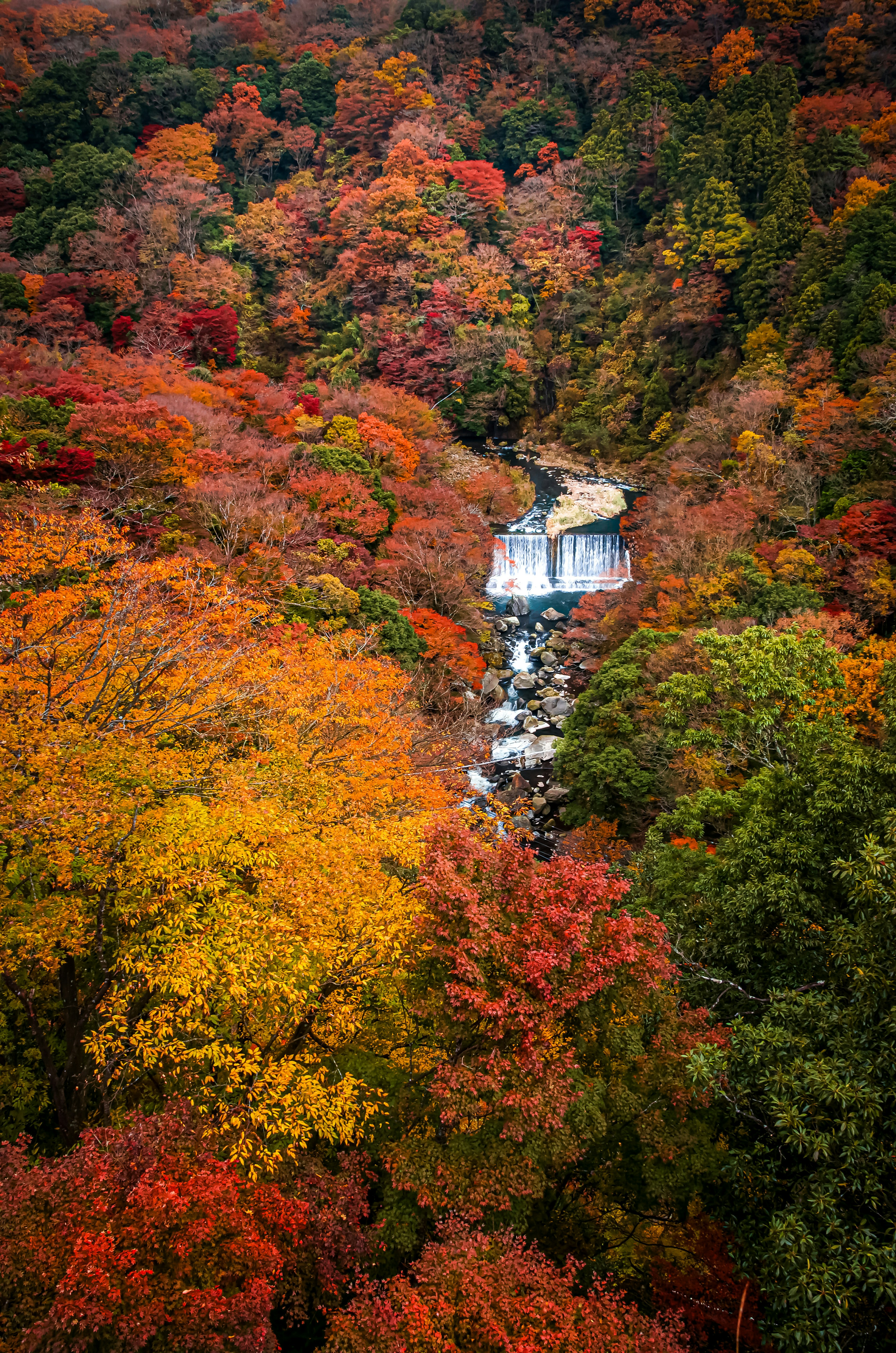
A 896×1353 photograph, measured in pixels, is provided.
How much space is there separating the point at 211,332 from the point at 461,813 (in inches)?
1379

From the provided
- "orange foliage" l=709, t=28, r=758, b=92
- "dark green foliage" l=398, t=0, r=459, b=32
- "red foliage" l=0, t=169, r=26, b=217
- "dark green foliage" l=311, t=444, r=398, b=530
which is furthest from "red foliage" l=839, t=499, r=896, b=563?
"dark green foliage" l=398, t=0, r=459, b=32

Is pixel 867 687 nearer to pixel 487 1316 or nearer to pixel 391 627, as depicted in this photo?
pixel 487 1316

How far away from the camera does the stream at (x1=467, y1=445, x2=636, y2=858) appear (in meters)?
24.9

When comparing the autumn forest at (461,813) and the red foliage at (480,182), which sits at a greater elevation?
the red foliage at (480,182)

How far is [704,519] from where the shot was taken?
83.9 feet

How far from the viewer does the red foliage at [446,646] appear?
2464cm

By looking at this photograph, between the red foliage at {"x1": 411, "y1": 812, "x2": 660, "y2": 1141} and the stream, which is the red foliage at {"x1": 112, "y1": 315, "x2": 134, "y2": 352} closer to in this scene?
the stream

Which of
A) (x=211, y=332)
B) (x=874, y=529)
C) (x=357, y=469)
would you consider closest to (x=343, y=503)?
(x=357, y=469)

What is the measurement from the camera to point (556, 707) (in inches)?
1126

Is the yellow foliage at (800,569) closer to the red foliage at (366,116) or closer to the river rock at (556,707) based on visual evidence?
the river rock at (556,707)

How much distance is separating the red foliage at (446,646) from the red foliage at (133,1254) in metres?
18.6

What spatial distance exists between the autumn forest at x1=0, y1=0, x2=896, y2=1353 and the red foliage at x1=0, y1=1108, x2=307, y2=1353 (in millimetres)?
38

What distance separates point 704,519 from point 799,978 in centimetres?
1976

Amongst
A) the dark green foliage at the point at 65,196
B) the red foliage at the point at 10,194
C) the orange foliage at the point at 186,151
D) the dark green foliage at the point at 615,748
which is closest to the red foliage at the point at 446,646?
the dark green foliage at the point at 615,748
